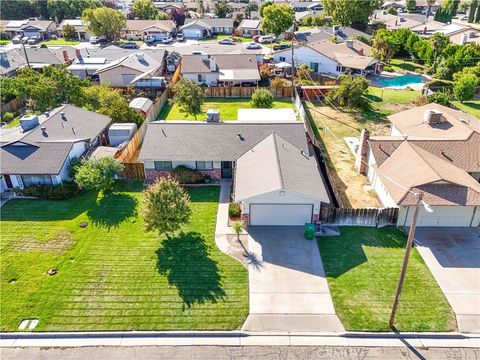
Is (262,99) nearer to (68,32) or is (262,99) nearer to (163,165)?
(163,165)

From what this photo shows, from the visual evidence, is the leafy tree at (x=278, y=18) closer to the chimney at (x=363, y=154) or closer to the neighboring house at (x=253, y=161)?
the neighboring house at (x=253, y=161)

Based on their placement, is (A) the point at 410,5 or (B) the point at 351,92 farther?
(A) the point at 410,5

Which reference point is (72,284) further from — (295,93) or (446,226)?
(295,93)

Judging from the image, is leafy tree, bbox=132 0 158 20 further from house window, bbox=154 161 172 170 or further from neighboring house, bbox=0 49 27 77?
house window, bbox=154 161 172 170

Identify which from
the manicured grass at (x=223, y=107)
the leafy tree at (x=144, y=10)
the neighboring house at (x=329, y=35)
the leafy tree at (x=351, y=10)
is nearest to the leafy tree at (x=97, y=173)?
the manicured grass at (x=223, y=107)

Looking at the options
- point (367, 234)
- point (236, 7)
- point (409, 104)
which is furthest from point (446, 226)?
point (236, 7)

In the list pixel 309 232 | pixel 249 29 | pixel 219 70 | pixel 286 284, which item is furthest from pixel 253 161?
pixel 249 29

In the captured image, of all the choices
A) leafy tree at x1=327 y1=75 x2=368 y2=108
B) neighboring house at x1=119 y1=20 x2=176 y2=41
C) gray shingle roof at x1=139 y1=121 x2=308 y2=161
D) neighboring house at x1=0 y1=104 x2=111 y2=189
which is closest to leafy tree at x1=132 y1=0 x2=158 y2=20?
neighboring house at x1=119 y1=20 x2=176 y2=41

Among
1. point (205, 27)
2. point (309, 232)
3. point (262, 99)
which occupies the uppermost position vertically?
point (205, 27)
